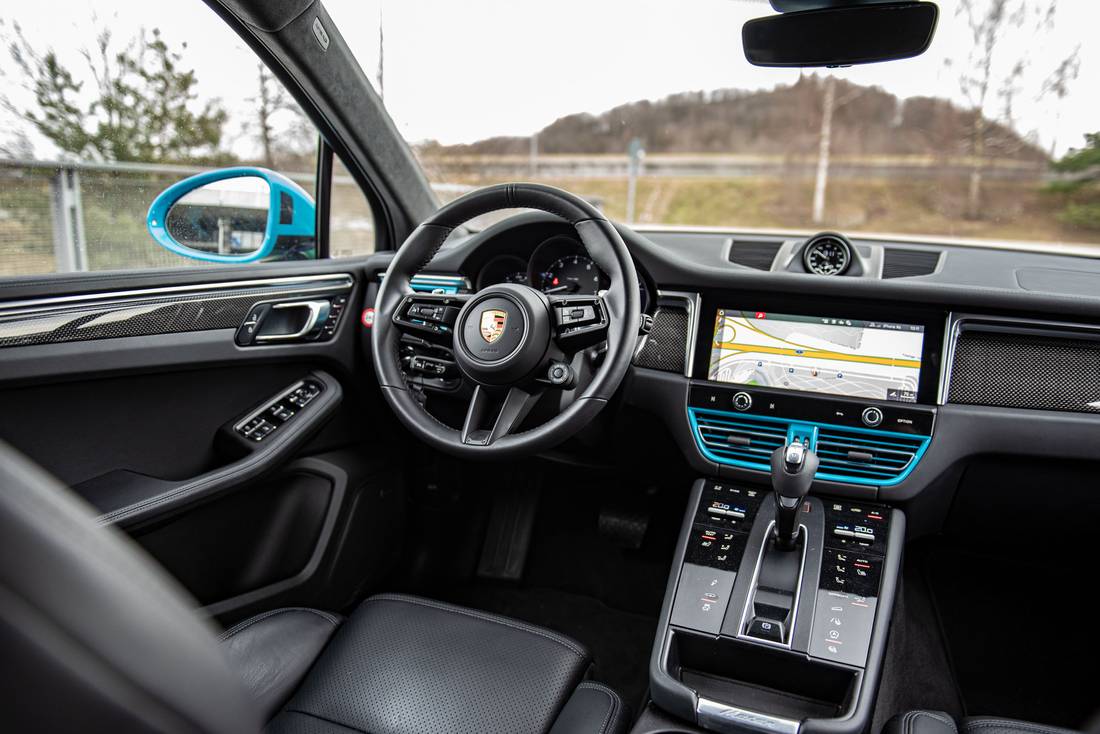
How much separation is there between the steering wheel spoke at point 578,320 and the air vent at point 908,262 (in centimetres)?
95

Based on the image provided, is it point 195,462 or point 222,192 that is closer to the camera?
point 195,462

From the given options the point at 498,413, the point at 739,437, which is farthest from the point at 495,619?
the point at 739,437

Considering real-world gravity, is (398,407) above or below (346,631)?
above

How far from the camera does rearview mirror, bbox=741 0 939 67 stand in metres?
1.67

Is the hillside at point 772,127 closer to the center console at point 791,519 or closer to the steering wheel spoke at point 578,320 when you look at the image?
the steering wheel spoke at point 578,320

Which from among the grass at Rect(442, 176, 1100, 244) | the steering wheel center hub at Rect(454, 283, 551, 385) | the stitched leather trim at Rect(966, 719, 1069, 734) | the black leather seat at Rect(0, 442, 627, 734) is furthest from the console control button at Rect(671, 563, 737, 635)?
the black leather seat at Rect(0, 442, 627, 734)

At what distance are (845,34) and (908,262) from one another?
812mm

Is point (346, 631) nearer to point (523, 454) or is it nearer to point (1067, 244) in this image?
point (523, 454)

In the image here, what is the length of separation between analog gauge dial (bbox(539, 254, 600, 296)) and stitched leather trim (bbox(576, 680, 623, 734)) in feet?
3.55

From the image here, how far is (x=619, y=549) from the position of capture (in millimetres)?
2869

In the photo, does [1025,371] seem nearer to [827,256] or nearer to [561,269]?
[827,256]

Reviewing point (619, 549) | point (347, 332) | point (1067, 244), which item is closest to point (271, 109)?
point (347, 332)

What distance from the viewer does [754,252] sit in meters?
2.45

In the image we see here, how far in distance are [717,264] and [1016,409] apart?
88cm
